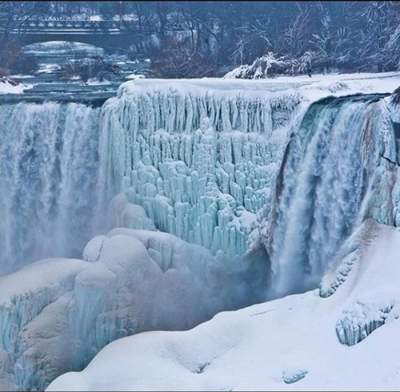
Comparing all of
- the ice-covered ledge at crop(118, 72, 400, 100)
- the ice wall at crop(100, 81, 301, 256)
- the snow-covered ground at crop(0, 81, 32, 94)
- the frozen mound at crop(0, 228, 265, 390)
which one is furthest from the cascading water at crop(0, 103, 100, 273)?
the snow-covered ground at crop(0, 81, 32, 94)

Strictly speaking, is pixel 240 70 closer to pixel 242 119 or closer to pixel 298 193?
pixel 242 119

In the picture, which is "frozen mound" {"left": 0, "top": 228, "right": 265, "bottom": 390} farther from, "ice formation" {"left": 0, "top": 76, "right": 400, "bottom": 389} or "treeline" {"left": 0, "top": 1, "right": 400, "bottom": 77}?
"treeline" {"left": 0, "top": 1, "right": 400, "bottom": 77}

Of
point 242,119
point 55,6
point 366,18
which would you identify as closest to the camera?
point 242,119

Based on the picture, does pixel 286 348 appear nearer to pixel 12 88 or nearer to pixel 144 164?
pixel 144 164

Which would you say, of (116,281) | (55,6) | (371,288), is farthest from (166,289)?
(55,6)

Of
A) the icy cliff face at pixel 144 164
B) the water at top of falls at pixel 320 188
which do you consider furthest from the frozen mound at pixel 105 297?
the water at top of falls at pixel 320 188

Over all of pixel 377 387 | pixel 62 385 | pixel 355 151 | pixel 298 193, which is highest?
pixel 355 151
